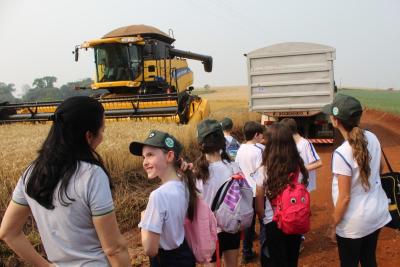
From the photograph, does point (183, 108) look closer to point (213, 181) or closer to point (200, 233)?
point (213, 181)

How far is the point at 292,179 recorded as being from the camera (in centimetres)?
316

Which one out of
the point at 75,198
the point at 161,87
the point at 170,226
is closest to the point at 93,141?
the point at 75,198

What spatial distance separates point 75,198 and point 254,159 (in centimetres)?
254

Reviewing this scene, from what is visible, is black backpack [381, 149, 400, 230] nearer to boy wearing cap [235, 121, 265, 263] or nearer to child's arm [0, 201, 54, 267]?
boy wearing cap [235, 121, 265, 263]

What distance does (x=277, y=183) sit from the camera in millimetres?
3139

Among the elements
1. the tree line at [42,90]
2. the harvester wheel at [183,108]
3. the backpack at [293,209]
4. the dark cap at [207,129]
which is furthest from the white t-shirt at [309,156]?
the tree line at [42,90]

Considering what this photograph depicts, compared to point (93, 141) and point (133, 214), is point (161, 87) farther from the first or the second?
point (93, 141)

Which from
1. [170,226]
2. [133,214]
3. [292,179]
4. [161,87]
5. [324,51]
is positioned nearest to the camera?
[170,226]

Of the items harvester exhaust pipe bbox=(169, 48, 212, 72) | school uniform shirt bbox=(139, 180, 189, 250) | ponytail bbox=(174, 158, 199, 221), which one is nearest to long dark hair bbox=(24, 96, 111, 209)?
school uniform shirt bbox=(139, 180, 189, 250)

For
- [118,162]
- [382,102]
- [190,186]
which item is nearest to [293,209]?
[190,186]

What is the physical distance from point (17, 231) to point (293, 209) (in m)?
1.86

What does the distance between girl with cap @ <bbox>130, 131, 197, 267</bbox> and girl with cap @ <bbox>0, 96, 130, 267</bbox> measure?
32cm

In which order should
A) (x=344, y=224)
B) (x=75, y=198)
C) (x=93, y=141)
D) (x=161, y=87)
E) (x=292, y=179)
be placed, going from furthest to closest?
(x=161, y=87) < (x=292, y=179) < (x=344, y=224) < (x=93, y=141) < (x=75, y=198)

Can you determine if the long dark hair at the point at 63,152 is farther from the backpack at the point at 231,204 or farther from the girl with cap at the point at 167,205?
the backpack at the point at 231,204
